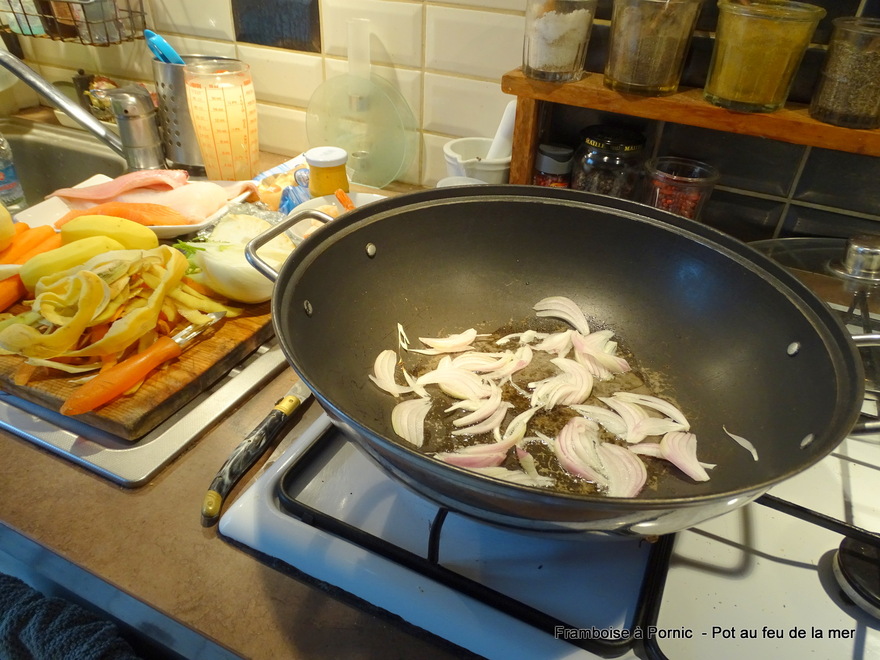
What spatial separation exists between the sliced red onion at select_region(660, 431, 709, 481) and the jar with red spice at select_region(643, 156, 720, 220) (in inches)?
11.9

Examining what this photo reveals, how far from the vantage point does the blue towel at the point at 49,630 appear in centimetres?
49

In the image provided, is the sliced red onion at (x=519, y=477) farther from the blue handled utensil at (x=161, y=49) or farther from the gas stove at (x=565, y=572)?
the blue handled utensil at (x=161, y=49)

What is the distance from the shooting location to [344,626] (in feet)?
1.37

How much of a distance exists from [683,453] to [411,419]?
26 cm

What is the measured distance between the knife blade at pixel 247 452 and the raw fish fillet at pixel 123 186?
19.6 inches

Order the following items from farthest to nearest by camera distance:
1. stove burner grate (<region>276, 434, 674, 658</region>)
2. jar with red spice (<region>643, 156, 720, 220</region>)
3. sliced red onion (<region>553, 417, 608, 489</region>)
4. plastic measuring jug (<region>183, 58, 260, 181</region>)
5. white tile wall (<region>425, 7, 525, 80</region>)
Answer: plastic measuring jug (<region>183, 58, 260, 181</region>), white tile wall (<region>425, 7, 525, 80</region>), jar with red spice (<region>643, 156, 720, 220</region>), sliced red onion (<region>553, 417, 608, 489</region>), stove burner grate (<region>276, 434, 674, 658</region>)

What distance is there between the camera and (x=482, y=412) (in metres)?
0.57

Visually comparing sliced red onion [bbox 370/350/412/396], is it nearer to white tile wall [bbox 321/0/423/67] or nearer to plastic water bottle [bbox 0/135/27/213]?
white tile wall [bbox 321/0/423/67]

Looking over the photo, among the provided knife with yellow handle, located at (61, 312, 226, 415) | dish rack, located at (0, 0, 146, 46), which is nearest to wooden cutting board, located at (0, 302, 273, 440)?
knife with yellow handle, located at (61, 312, 226, 415)

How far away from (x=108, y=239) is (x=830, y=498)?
2.69 ft

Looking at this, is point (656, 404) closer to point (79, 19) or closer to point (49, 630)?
point (49, 630)

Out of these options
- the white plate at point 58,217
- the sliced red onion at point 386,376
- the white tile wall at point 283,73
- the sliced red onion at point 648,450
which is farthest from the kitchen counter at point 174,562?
the white tile wall at point 283,73

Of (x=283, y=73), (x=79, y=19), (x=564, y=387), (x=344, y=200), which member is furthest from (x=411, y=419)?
(x=79, y=19)

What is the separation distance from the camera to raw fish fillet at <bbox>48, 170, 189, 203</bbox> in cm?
87
